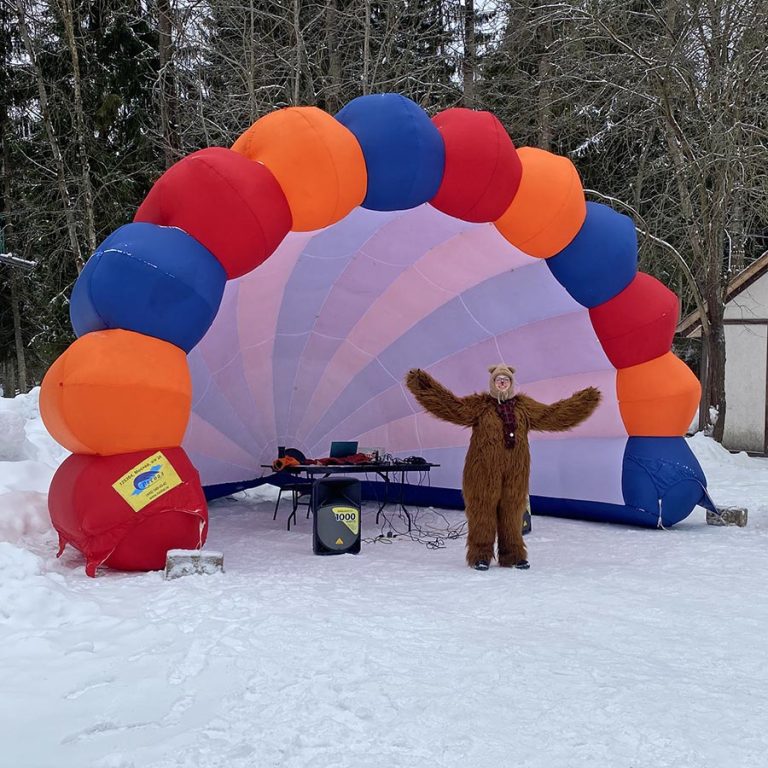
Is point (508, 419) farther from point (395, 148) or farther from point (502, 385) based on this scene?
point (395, 148)

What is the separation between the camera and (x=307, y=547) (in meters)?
6.79

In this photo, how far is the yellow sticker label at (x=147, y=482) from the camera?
5270mm

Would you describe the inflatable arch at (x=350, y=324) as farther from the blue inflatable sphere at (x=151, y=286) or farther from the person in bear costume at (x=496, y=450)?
the person in bear costume at (x=496, y=450)

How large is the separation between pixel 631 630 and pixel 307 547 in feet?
10.5

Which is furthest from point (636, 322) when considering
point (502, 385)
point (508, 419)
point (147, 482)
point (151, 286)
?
point (147, 482)

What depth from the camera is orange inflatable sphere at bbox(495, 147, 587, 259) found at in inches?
264

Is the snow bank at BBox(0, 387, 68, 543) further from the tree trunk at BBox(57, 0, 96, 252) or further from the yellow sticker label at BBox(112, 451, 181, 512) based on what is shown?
the tree trunk at BBox(57, 0, 96, 252)

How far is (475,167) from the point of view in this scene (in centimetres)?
631

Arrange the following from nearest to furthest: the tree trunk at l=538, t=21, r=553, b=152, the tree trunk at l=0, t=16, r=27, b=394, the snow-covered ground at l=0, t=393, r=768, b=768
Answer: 1. the snow-covered ground at l=0, t=393, r=768, b=768
2. the tree trunk at l=538, t=21, r=553, b=152
3. the tree trunk at l=0, t=16, r=27, b=394

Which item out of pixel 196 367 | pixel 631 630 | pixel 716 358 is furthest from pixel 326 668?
pixel 716 358

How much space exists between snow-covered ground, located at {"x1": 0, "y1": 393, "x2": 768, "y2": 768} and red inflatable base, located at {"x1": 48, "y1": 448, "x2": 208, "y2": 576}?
0.20 m

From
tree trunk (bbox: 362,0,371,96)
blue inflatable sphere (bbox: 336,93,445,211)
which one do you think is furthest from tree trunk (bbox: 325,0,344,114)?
blue inflatable sphere (bbox: 336,93,445,211)

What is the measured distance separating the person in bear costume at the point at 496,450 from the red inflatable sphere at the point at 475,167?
1330 mm

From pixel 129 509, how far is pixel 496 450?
2497 mm
